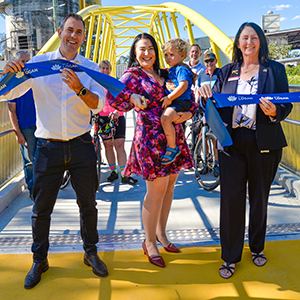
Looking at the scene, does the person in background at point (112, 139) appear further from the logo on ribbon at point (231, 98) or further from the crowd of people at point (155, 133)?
the logo on ribbon at point (231, 98)

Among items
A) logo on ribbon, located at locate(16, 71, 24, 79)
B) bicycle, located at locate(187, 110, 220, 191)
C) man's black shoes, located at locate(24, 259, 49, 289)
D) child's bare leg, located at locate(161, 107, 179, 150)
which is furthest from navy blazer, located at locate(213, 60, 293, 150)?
bicycle, located at locate(187, 110, 220, 191)

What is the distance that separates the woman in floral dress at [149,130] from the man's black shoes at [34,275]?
35.0 inches

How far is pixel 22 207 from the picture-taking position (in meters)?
4.05

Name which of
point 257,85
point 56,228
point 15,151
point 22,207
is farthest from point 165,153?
point 15,151

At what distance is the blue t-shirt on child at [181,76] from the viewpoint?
265 centimetres

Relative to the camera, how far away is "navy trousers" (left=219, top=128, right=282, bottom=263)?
248 centimetres

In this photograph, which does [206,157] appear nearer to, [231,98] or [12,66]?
[231,98]

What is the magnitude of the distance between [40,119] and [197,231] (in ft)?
6.37

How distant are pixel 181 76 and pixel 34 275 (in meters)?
2.01

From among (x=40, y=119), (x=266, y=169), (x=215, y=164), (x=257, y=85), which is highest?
(x=257, y=85)

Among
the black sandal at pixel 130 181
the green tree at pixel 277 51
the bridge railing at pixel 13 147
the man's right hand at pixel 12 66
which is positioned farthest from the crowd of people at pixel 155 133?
the green tree at pixel 277 51

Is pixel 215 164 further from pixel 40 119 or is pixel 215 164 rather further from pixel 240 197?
pixel 40 119

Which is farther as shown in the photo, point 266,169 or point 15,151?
point 15,151

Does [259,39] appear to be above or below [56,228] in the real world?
above
